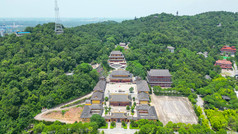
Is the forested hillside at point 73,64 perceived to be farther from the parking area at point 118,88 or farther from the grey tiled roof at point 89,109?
the grey tiled roof at point 89,109

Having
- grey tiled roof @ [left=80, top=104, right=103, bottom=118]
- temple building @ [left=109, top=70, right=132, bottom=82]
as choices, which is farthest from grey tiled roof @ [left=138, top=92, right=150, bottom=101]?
grey tiled roof @ [left=80, top=104, right=103, bottom=118]

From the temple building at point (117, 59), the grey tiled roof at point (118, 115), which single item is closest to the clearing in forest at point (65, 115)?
the grey tiled roof at point (118, 115)

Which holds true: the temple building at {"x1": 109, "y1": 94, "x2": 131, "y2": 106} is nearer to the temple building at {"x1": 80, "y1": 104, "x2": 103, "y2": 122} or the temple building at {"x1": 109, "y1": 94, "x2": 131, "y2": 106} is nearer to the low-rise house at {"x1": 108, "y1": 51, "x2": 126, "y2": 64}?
the temple building at {"x1": 80, "y1": 104, "x2": 103, "y2": 122}

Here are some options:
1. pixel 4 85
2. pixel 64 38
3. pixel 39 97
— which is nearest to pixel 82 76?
pixel 39 97

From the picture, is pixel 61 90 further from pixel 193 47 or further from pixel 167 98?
pixel 193 47

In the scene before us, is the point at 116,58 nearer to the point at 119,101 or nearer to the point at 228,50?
the point at 119,101

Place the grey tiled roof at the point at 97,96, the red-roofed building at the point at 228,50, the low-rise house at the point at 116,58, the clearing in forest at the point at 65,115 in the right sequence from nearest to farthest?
the clearing in forest at the point at 65,115, the grey tiled roof at the point at 97,96, the low-rise house at the point at 116,58, the red-roofed building at the point at 228,50
